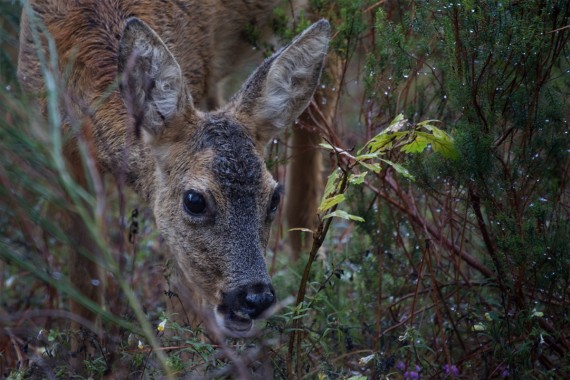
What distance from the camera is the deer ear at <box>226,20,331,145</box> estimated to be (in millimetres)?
5785

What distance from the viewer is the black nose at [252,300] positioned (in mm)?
5012

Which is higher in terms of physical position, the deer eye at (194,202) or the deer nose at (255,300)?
the deer eye at (194,202)

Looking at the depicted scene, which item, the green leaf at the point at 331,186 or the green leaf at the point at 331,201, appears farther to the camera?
the green leaf at the point at 331,186

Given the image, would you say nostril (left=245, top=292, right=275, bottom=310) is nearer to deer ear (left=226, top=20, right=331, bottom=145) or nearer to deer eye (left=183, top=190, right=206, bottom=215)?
deer eye (left=183, top=190, right=206, bottom=215)

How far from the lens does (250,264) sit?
5.16m

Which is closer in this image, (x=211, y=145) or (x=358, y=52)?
(x=211, y=145)

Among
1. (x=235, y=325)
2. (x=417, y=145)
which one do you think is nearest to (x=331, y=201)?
(x=417, y=145)

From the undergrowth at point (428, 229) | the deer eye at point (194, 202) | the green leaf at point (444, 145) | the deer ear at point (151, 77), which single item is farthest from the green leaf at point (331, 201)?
the deer ear at point (151, 77)

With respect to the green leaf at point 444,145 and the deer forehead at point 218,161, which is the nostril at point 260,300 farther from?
the green leaf at point 444,145

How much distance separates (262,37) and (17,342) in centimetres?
343

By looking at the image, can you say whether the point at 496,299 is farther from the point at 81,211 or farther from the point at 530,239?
the point at 81,211

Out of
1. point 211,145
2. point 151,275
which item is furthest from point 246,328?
point 151,275

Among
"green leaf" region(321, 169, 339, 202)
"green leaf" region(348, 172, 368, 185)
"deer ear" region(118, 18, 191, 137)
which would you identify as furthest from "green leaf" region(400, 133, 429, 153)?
"deer ear" region(118, 18, 191, 137)

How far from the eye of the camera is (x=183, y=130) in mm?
5758
